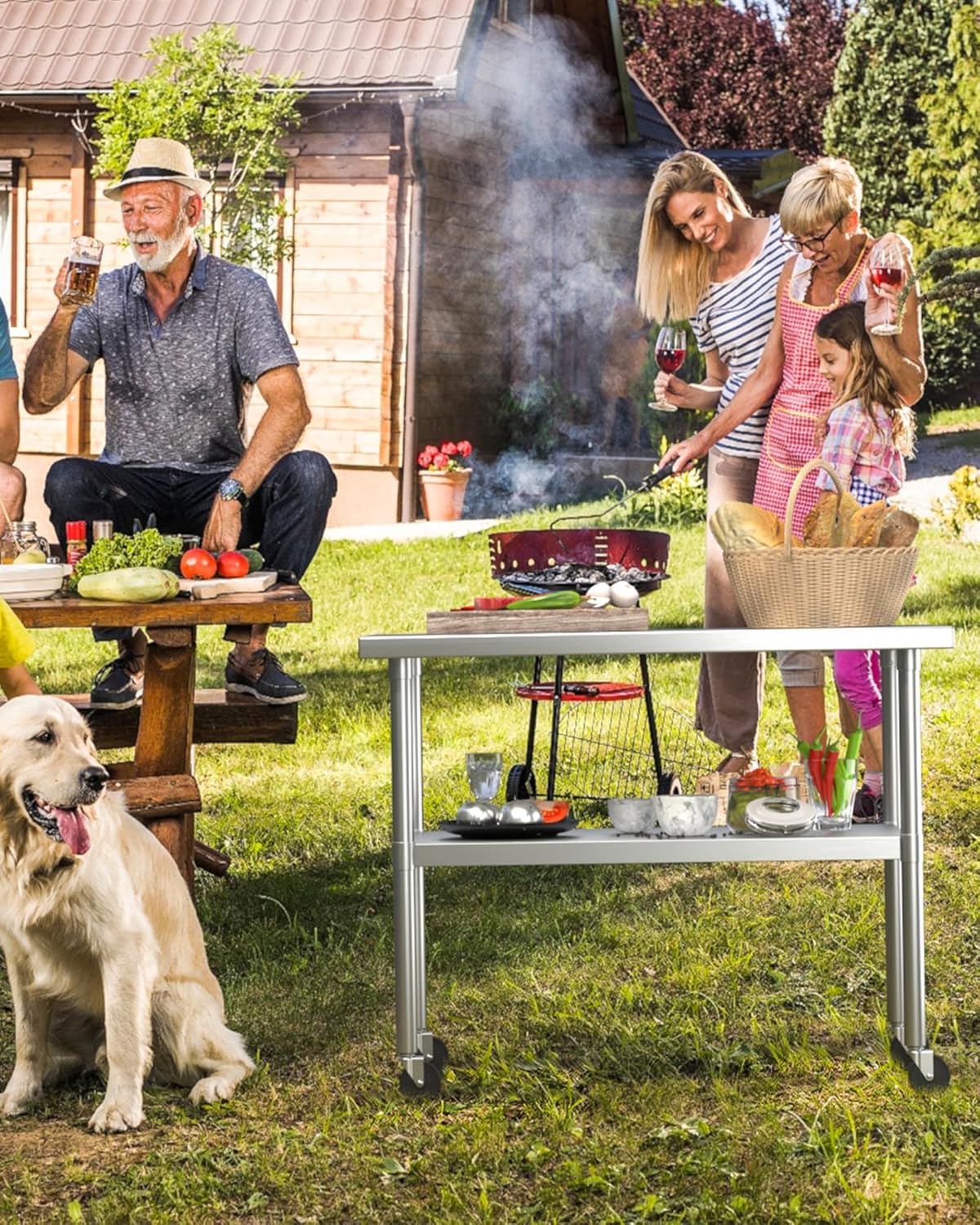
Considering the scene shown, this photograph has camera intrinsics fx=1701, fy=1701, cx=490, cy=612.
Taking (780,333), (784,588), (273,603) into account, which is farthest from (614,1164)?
(780,333)

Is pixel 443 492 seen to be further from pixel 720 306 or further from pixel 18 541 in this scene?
pixel 18 541

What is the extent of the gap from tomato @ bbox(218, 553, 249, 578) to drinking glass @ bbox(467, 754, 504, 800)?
797 mm

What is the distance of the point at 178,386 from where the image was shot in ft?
17.1

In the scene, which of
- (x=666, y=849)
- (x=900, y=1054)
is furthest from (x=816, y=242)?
(x=900, y=1054)

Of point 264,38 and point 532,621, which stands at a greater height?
point 264,38

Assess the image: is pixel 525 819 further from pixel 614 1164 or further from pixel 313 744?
pixel 313 744

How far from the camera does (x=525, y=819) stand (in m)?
3.45

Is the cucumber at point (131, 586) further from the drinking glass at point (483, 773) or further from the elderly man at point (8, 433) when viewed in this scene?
the elderly man at point (8, 433)

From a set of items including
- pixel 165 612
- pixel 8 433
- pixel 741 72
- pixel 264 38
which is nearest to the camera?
pixel 165 612

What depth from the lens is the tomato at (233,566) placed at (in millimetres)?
4074

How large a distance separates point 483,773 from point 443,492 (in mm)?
9680

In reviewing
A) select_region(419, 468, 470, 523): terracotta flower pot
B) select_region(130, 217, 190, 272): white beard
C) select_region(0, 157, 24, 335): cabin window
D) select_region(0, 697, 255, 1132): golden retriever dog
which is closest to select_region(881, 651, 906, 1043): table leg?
select_region(0, 697, 255, 1132): golden retriever dog

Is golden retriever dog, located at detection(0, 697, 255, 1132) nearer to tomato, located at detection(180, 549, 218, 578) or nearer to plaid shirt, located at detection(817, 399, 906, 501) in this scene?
tomato, located at detection(180, 549, 218, 578)

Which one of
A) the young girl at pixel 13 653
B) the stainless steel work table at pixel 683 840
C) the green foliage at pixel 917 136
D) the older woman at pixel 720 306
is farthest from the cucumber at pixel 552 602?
the green foliage at pixel 917 136
